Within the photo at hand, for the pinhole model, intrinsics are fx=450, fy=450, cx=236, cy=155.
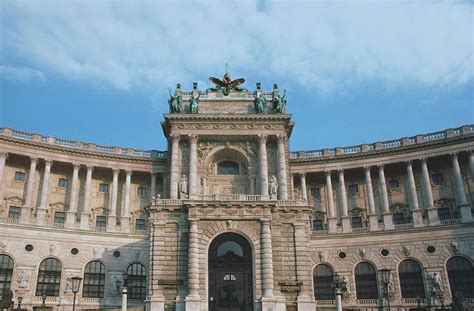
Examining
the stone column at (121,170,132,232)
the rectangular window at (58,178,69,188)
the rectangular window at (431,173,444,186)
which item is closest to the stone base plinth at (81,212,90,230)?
the stone column at (121,170,132,232)

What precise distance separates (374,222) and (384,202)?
9.68 ft

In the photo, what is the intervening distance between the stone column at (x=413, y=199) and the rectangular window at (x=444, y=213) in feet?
8.56

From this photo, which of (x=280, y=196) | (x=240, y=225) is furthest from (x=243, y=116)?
(x=240, y=225)

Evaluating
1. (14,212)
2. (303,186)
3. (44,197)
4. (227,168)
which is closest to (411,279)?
(303,186)

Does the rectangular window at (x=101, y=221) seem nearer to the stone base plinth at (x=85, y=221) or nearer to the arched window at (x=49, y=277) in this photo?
the stone base plinth at (x=85, y=221)

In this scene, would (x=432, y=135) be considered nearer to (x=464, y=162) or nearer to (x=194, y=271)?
(x=464, y=162)

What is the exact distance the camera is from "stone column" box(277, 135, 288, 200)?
52875 millimetres

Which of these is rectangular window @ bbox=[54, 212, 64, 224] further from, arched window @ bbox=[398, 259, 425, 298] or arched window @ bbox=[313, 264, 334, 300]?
arched window @ bbox=[398, 259, 425, 298]

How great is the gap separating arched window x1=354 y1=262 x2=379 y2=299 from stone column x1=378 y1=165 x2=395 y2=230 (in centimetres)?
539

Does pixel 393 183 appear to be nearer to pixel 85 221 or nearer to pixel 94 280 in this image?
pixel 94 280

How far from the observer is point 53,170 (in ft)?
186

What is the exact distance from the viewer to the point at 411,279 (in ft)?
164

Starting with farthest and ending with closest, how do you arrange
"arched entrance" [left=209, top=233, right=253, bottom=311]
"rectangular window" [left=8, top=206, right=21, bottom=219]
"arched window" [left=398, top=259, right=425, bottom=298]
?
"rectangular window" [left=8, top=206, right=21, bottom=219]
"arched window" [left=398, top=259, right=425, bottom=298]
"arched entrance" [left=209, top=233, right=253, bottom=311]

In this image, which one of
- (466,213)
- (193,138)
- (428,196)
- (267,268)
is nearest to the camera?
(267,268)
